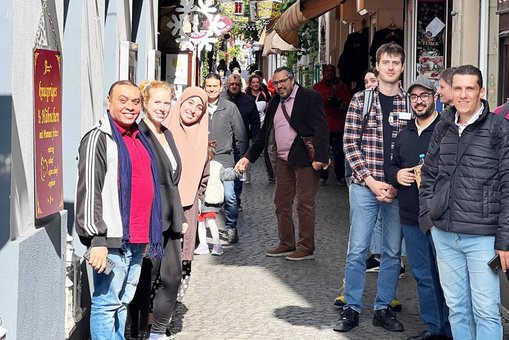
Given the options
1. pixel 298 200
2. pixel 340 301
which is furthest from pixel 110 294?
pixel 298 200

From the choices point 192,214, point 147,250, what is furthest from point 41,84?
point 192,214

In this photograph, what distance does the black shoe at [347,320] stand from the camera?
8.09 meters

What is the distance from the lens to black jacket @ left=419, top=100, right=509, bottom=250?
624 centimetres

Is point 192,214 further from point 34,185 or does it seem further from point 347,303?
point 34,185

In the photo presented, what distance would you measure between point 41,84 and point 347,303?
3.32 meters

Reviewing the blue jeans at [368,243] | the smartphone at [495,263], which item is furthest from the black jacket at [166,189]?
the smartphone at [495,263]

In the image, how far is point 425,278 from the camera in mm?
7719

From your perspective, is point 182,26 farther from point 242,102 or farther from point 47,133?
point 47,133

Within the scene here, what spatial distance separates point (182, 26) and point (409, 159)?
8.34 meters

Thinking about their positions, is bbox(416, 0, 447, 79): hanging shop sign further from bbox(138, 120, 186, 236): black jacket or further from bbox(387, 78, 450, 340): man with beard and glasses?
bbox(138, 120, 186, 236): black jacket

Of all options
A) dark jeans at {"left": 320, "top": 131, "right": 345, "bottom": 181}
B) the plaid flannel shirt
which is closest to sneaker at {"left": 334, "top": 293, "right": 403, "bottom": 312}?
the plaid flannel shirt

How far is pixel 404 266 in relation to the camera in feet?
35.4

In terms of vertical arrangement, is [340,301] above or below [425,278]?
below

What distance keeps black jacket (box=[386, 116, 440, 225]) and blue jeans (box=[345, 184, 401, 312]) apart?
0.83 feet
